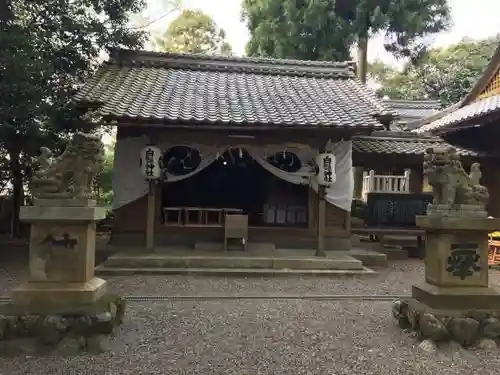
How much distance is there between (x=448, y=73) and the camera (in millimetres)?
29312

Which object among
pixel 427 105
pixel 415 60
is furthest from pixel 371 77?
pixel 415 60

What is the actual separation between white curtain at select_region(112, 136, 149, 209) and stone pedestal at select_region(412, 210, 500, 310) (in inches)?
282

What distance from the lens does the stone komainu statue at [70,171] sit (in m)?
5.16

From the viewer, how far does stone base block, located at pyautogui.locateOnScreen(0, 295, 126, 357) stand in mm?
4617

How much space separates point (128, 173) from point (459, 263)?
7.80m

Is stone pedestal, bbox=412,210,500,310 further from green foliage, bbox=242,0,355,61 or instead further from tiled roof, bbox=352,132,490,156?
green foliage, bbox=242,0,355,61

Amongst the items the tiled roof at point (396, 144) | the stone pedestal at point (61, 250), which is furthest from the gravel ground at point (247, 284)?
the tiled roof at point (396, 144)

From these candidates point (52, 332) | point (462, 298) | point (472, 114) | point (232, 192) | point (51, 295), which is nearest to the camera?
point (52, 332)

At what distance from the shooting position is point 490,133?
13336mm

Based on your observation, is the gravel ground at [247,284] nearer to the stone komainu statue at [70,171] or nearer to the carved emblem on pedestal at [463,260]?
the carved emblem on pedestal at [463,260]

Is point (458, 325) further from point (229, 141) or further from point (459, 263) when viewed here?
point (229, 141)

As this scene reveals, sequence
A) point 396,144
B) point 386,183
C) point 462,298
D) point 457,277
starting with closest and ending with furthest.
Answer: point 462,298, point 457,277, point 396,144, point 386,183

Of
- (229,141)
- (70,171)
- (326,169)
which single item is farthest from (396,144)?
(70,171)

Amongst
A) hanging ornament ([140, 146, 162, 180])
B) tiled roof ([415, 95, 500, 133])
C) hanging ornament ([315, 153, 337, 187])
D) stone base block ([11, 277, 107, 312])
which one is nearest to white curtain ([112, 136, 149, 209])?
hanging ornament ([140, 146, 162, 180])
